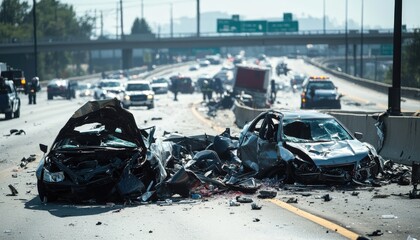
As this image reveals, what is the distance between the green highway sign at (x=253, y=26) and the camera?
118331mm

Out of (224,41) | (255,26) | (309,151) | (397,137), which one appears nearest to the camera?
(309,151)

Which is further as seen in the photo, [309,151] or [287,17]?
[287,17]

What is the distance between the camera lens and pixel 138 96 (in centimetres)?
5459

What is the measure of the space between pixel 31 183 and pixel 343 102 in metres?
48.8

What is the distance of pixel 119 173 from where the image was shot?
1471 cm

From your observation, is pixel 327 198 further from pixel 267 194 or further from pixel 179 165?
pixel 179 165

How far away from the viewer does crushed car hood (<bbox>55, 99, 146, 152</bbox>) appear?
15383 millimetres

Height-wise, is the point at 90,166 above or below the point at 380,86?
above

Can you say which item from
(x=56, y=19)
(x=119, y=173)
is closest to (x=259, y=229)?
(x=119, y=173)

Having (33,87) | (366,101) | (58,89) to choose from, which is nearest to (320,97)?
(366,101)

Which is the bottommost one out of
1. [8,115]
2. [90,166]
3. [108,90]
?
[108,90]

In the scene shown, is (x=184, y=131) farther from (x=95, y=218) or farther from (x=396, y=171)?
(x=95, y=218)

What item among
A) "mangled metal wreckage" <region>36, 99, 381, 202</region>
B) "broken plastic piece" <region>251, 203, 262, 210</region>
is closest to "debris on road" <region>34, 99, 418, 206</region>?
"mangled metal wreckage" <region>36, 99, 381, 202</region>

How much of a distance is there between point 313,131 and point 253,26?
10297 cm
